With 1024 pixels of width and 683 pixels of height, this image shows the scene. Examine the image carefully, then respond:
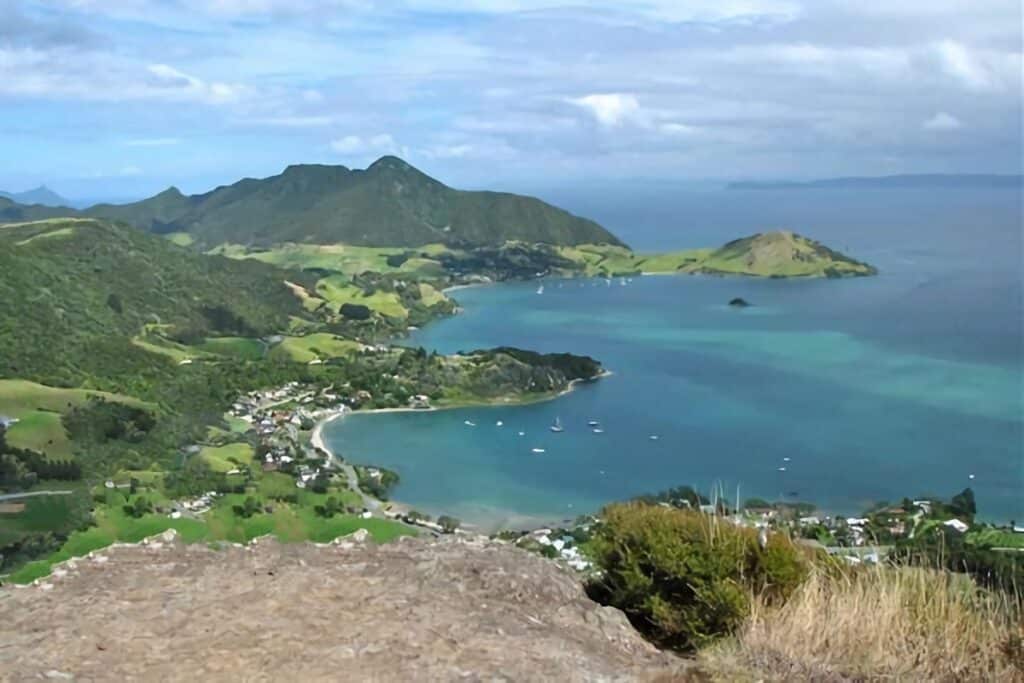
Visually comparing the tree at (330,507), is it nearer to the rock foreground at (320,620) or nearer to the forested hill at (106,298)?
the forested hill at (106,298)

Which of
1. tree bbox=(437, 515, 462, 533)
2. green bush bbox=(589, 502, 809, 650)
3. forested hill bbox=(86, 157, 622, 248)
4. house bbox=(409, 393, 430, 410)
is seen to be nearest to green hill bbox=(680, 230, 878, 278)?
forested hill bbox=(86, 157, 622, 248)

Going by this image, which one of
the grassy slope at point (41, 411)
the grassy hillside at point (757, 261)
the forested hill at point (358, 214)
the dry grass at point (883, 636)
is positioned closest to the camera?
the dry grass at point (883, 636)

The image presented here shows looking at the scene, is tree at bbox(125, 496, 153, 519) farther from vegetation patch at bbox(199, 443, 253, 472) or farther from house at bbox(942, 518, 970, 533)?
house at bbox(942, 518, 970, 533)

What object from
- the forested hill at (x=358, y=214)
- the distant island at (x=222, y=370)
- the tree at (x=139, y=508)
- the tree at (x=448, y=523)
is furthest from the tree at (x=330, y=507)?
the forested hill at (x=358, y=214)

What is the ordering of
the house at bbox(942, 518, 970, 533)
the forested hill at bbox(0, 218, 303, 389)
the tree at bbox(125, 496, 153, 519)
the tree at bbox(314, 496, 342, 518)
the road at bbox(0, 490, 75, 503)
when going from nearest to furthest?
1. the house at bbox(942, 518, 970, 533)
2. the tree at bbox(125, 496, 153, 519)
3. the tree at bbox(314, 496, 342, 518)
4. the road at bbox(0, 490, 75, 503)
5. the forested hill at bbox(0, 218, 303, 389)

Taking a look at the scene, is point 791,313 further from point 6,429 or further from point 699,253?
point 6,429

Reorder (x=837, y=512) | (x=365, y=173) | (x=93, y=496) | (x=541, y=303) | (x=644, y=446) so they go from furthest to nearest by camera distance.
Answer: (x=365, y=173), (x=541, y=303), (x=644, y=446), (x=837, y=512), (x=93, y=496)

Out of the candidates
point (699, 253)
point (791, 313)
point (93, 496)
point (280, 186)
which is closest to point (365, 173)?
point (280, 186)
